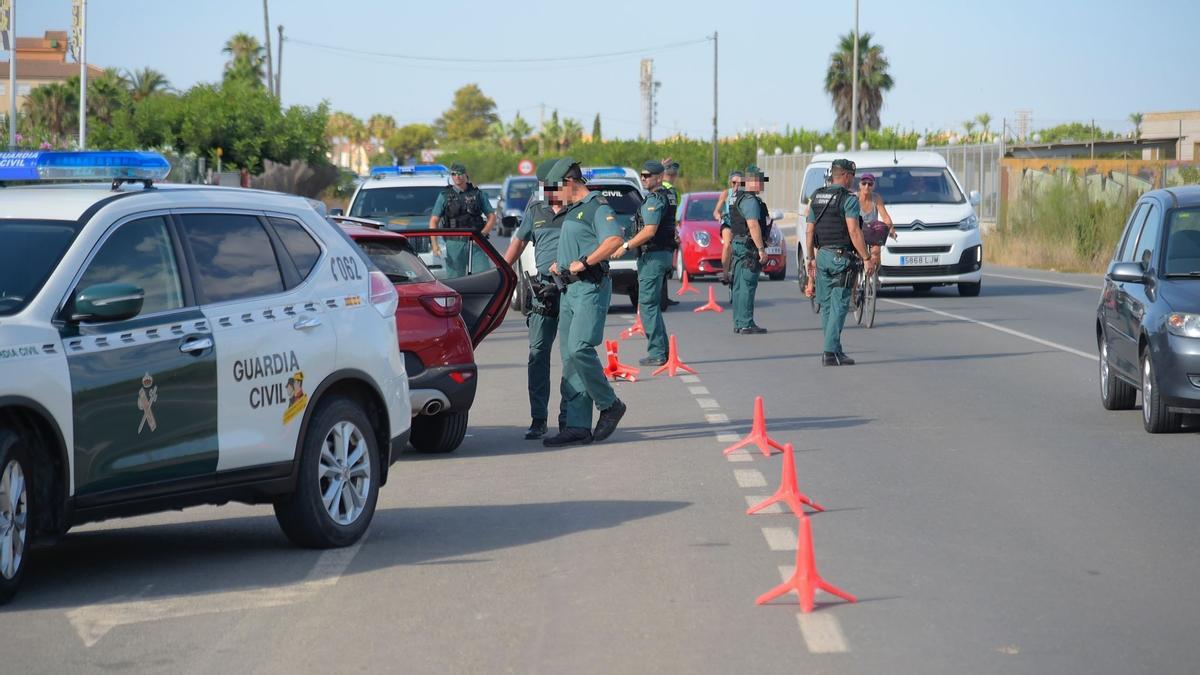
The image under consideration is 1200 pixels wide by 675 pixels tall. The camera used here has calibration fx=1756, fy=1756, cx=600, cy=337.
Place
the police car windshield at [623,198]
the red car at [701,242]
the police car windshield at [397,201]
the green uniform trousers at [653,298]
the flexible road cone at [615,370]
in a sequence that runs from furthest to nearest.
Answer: the red car at [701,242] → the police car windshield at [623,198] → the police car windshield at [397,201] → the green uniform trousers at [653,298] → the flexible road cone at [615,370]

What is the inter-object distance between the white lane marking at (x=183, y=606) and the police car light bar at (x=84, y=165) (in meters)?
1.99

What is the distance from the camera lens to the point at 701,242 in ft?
101

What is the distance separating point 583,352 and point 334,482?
3.83 m

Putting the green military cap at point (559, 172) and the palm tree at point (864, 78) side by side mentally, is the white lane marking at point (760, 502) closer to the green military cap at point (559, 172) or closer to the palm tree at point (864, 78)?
the green military cap at point (559, 172)

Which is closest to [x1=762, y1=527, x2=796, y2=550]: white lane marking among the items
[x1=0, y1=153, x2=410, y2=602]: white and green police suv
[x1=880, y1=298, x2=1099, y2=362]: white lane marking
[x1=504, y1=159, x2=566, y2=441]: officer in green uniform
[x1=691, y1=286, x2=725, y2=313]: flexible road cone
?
[x1=0, y1=153, x2=410, y2=602]: white and green police suv

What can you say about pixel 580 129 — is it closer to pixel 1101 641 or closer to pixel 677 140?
pixel 677 140

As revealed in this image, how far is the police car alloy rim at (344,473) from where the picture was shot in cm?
830

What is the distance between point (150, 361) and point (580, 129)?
14408 centimetres

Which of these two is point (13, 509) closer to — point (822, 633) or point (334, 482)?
point (334, 482)

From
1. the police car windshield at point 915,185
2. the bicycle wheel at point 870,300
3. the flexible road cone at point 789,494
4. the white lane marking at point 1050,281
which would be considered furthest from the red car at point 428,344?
the white lane marking at point 1050,281

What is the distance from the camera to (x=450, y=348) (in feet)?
37.8

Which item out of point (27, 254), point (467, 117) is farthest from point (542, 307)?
point (467, 117)

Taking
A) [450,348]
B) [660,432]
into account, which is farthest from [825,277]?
[450,348]

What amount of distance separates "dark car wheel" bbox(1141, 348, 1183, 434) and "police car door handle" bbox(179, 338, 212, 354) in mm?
6917
